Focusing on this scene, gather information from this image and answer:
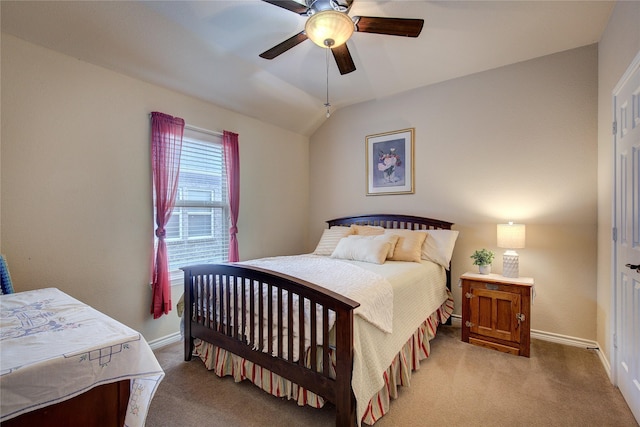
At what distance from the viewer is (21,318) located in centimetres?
128

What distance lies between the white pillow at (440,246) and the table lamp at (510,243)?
44 cm

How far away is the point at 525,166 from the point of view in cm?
287

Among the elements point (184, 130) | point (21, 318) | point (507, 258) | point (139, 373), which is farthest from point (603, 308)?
point (184, 130)

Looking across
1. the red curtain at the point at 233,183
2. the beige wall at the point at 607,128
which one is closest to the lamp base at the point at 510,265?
the beige wall at the point at 607,128

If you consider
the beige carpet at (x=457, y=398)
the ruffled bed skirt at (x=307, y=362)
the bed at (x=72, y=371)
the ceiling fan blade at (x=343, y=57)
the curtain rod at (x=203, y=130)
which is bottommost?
the beige carpet at (x=457, y=398)

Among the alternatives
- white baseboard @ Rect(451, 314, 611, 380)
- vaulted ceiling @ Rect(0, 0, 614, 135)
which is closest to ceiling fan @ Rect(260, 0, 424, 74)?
vaulted ceiling @ Rect(0, 0, 614, 135)

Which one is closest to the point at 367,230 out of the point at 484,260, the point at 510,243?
the point at 484,260

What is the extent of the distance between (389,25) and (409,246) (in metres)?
1.96

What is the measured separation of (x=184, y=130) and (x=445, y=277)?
3183mm

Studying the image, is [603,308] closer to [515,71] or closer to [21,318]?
[515,71]

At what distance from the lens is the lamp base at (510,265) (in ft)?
8.79

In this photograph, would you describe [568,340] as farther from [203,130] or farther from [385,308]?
[203,130]

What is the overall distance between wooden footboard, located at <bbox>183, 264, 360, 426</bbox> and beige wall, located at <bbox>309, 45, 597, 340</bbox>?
2.27 m

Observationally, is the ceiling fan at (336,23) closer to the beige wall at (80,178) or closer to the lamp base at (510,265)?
the beige wall at (80,178)
